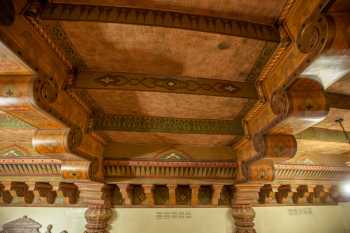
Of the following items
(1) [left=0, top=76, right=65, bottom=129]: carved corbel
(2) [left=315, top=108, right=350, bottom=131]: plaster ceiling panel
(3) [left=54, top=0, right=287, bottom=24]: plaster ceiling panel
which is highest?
(3) [left=54, top=0, right=287, bottom=24]: plaster ceiling panel

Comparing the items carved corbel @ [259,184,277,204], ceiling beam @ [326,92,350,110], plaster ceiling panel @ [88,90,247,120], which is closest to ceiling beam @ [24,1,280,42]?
plaster ceiling panel @ [88,90,247,120]

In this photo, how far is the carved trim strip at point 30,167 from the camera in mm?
2594

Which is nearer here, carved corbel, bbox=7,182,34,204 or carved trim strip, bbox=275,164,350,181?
carved corbel, bbox=7,182,34,204

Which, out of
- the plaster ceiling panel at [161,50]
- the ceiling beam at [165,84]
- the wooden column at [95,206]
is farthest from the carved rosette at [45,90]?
the wooden column at [95,206]

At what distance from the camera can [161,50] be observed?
4.50 ft

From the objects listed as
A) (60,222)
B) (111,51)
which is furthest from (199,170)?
(60,222)

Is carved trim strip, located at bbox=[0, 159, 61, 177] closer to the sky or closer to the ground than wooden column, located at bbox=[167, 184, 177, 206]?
closer to the sky

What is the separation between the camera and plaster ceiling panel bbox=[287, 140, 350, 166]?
2841 mm

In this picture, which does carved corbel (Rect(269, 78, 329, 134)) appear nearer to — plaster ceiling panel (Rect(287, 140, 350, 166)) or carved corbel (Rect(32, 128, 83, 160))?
plaster ceiling panel (Rect(287, 140, 350, 166))

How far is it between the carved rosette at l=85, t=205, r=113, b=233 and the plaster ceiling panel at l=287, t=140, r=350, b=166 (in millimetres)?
2862

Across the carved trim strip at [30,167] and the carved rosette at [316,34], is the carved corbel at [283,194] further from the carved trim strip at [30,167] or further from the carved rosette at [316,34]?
the carved trim strip at [30,167]

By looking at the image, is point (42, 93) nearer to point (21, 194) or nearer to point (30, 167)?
point (30, 167)

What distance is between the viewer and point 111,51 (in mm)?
1385

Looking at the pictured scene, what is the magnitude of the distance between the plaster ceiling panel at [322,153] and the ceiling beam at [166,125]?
1.22m
